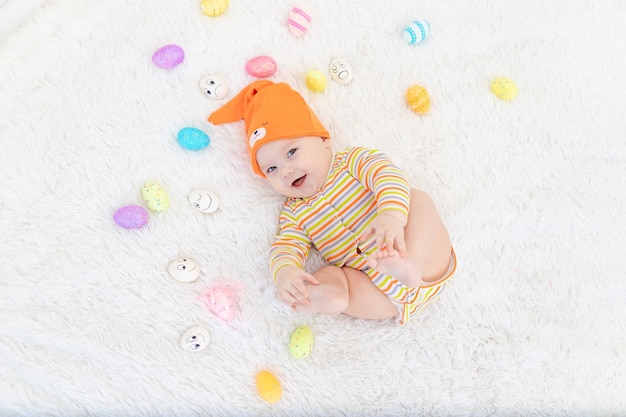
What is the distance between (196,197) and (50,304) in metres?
0.34

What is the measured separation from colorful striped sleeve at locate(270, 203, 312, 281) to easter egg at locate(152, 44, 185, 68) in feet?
1.40

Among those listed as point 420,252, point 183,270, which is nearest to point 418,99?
point 420,252

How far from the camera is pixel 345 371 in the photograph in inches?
41.9

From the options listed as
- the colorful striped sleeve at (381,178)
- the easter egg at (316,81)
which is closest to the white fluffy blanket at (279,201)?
the easter egg at (316,81)

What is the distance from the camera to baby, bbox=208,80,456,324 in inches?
40.4

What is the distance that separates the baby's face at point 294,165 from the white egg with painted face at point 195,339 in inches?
12.4

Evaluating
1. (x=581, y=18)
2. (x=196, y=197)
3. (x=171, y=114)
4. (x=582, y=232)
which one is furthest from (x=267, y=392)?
(x=581, y=18)

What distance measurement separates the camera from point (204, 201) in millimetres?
1146

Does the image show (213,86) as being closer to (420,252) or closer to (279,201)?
(279,201)

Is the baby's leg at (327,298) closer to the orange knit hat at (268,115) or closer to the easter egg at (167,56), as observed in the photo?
the orange knit hat at (268,115)

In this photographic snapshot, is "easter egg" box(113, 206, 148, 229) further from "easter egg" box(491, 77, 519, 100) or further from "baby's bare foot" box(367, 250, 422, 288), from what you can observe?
"easter egg" box(491, 77, 519, 100)

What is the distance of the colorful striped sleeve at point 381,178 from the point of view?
104 centimetres

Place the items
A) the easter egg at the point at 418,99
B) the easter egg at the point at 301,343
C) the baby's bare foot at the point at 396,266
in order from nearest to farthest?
1. the baby's bare foot at the point at 396,266
2. the easter egg at the point at 301,343
3. the easter egg at the point at 418,99

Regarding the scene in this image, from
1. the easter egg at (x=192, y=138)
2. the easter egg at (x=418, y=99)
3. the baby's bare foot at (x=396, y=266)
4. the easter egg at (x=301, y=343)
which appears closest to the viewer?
the baby's bare foot at (x=396, y=266)
